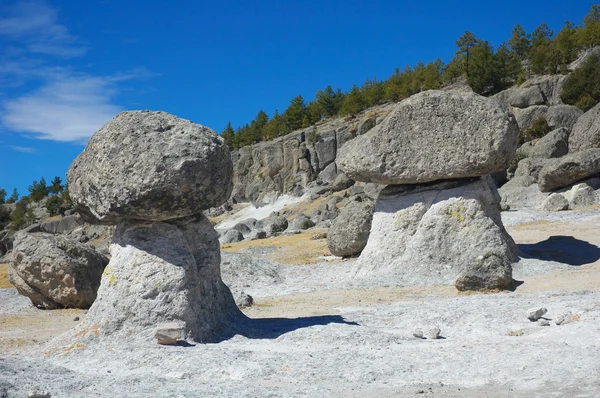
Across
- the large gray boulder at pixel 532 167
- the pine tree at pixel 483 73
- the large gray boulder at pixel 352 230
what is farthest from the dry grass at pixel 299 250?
the pine tree at pixel 483 73

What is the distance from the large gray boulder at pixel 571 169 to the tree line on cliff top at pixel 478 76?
17820mm

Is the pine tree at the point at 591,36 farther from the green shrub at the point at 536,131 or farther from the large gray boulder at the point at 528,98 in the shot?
the green shrub at the point at 536,131

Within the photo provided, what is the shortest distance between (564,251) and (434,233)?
3.86 m

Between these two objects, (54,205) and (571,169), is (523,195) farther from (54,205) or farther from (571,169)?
(54,205)

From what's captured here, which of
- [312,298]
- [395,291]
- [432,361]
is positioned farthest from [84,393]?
[395,291]

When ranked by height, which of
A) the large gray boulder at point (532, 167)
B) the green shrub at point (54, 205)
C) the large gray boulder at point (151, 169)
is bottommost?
the large gray boulder at point (151, 169)

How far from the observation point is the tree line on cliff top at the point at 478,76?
54.0 metres

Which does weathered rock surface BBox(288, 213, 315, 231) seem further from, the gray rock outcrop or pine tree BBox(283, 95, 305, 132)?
pine tree BBox(283, 95, 305, 132)

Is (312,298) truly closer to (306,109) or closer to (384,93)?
(384,93)

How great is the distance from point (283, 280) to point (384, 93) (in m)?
61.6

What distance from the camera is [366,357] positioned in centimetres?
686

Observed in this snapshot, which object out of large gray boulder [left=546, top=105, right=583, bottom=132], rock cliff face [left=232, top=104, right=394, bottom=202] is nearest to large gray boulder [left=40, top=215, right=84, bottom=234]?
rock cliff face [left=232, top=104, right=394, bottom=202]

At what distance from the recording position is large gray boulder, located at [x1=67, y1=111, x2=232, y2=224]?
812 cm

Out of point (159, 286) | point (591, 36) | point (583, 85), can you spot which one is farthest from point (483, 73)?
point (159, 286)
